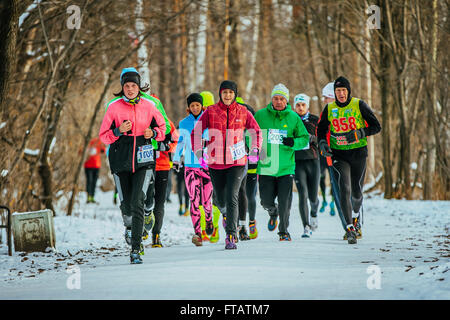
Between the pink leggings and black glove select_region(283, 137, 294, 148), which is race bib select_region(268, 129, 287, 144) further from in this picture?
the pink leggings

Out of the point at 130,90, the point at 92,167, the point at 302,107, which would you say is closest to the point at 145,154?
the point at 130,90

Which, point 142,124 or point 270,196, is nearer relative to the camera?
point 142,124

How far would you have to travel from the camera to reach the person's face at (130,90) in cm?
720

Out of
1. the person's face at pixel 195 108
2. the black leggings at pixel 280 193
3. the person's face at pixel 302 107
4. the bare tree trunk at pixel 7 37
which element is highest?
the bare tree trunk at pixel 7 37

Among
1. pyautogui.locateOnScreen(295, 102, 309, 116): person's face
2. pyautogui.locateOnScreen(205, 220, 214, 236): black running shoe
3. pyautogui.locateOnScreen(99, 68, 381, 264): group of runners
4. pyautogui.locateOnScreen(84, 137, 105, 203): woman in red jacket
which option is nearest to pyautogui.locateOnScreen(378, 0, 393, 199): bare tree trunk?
pyautogui.locateOnScreen(295, 102, 309, 116): person's face

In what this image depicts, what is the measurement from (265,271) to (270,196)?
3.26 m

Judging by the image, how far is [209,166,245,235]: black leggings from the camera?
7.92 m

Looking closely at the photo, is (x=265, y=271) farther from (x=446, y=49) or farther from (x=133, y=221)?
(x=446, y=49)

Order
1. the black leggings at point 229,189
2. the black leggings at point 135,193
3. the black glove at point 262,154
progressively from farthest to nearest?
A: the black glove at point 262,154, the black leggings at point 229,189, the black leggings at point 135,193

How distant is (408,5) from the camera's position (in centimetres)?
1612

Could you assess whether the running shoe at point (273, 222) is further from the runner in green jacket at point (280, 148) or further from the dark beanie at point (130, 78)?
the dark beanie at point (130, 78)

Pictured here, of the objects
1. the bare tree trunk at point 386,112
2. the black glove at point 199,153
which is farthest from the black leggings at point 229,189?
the bare tree trunk at point 386,112

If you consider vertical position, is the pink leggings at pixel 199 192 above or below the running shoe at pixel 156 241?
above

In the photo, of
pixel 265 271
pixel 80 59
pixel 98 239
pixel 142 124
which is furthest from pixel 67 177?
pixel 265 271
